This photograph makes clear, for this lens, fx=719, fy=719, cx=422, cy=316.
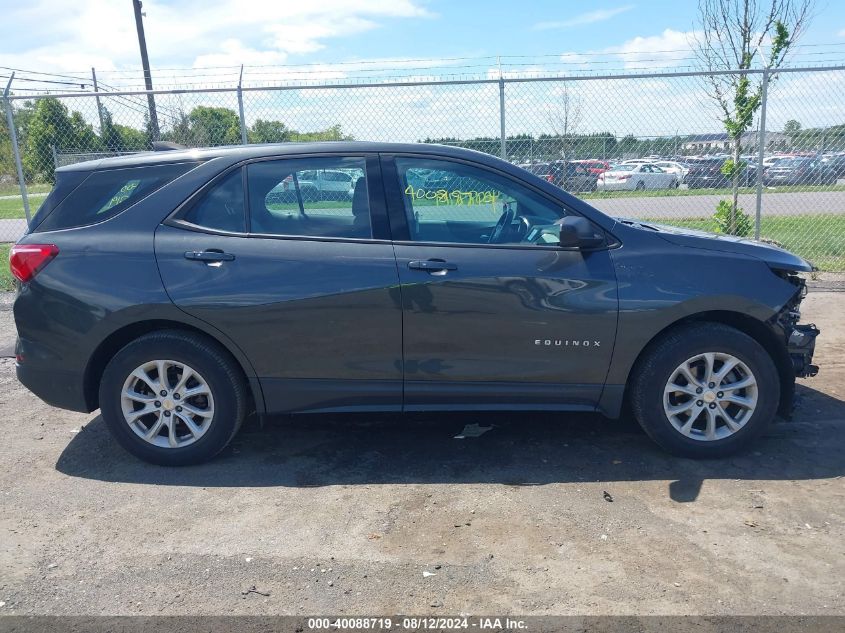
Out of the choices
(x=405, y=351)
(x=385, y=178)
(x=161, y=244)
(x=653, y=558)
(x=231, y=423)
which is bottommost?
(x=653, y=558)

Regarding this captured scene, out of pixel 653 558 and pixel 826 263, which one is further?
pixel 826 263

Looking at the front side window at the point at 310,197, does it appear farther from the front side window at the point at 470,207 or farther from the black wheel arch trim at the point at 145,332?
the black wheel arch trim at the point at 145,332

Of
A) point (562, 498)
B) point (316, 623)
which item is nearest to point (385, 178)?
point (562, 498)

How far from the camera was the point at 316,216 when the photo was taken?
4.27 meters

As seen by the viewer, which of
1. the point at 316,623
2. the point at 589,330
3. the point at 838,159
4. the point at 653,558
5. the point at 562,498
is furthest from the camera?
the point at 838,159

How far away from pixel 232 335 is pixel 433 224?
1.34 meters

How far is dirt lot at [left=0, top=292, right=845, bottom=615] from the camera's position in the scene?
10.00 ft

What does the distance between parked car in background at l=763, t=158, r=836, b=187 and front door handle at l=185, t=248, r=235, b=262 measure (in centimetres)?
759

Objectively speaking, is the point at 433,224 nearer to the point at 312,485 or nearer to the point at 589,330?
the point at 589,330

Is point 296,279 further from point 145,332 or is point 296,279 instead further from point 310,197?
point 145,332

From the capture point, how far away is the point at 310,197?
14.2 feet

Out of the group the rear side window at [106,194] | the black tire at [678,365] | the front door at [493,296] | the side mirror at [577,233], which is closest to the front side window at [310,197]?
the front door at [493,296]

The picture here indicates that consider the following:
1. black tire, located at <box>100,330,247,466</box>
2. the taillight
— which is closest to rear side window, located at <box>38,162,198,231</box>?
the taillight

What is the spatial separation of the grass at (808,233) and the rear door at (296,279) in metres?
6.88
